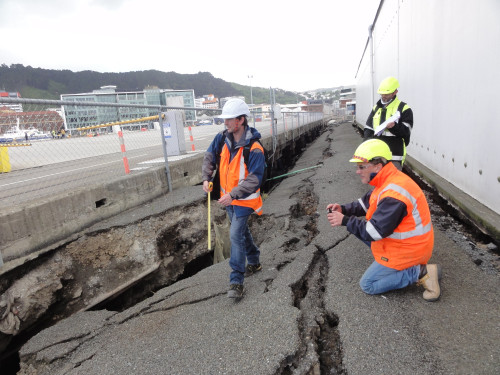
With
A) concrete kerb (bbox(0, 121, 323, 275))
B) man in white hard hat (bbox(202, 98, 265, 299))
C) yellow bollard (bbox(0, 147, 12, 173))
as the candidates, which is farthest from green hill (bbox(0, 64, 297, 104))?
man in white hard hat (bbox(202, 98, 265, 299))

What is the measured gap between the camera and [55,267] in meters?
4.25

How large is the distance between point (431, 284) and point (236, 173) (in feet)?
6.67

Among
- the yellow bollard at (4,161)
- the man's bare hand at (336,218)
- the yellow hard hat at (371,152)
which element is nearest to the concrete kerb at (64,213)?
the man's bare hand at (336,218)

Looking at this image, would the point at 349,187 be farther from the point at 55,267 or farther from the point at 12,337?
the point at 12,337

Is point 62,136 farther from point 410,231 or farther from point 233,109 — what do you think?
point 410,231

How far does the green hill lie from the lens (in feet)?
394

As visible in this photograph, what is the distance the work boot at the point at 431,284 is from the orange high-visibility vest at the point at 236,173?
168 cm

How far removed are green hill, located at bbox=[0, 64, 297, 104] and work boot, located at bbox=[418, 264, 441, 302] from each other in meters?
112

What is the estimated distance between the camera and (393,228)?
2674 mm

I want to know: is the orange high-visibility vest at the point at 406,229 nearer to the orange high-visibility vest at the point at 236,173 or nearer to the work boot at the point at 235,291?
the orange high-visibility vest at the point at 236,173

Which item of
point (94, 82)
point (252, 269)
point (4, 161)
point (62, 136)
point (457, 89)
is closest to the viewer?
point (252, 269)

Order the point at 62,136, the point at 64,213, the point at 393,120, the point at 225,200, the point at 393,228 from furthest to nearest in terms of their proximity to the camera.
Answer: the point at 62,136, the point at 64,213, the point at 393,120, the point at 225,200, the point at 393,228

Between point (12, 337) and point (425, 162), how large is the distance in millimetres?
7535

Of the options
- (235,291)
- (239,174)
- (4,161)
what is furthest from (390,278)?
(4,161)
